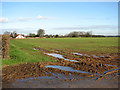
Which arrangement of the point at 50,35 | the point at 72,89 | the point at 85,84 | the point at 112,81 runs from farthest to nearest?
the point at 50,35, the point at 112,81, the point at 85,84, the point at 72,89

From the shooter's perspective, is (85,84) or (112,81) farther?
(112,81)

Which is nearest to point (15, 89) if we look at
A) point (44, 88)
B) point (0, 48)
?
point (44, 88)

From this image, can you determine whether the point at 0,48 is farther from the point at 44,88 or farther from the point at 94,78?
the point at 94,78

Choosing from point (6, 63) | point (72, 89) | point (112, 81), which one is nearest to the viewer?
point (72, 89)

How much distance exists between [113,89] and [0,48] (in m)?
8.06

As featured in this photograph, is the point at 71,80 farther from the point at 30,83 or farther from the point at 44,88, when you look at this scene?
the point at 30,83

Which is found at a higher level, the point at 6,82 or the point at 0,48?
the point at 0,48

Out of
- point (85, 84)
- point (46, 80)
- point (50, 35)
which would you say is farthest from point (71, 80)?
point (50, 35)

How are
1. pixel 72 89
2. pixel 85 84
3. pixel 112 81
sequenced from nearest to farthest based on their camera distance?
1. pixel 72 89
2. pixel 85 84
3. pixel 112 81

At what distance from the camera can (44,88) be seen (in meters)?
5.42

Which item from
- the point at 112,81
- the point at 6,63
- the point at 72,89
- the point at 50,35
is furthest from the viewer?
the point at 50,35

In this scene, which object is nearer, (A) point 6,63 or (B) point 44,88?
(B) point 44,88

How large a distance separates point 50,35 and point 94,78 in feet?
385

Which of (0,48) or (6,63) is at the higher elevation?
(0,48)
